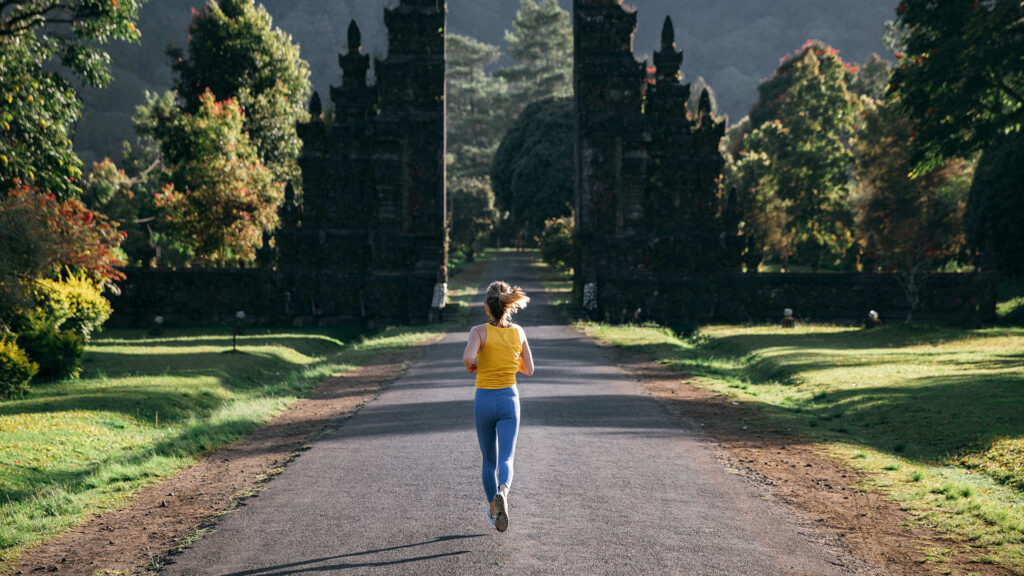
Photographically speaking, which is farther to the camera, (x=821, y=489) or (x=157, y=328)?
(x=157, y=328)

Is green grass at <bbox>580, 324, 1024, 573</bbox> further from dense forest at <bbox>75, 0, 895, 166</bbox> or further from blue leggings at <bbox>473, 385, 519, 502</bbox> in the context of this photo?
dense forest at <bbox>75, 0, 895, 166</bbox>

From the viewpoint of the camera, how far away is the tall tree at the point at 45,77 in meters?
16.9

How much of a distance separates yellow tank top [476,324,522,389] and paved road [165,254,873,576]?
131 cm

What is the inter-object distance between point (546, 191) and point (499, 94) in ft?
151

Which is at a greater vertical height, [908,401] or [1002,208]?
[1002,208]

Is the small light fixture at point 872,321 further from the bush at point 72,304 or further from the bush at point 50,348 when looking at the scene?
the bush at point 50,348

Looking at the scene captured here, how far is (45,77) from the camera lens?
703 inches

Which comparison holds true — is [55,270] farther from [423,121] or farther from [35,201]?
[423,121]

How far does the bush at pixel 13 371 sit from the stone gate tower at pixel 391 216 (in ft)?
58.8

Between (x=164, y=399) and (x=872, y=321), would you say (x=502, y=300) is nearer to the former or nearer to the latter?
(x=164, y=399)

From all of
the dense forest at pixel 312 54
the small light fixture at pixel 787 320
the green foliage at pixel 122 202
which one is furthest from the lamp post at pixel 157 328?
the dense forest at pixel 312 54

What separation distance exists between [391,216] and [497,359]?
88.9 ft

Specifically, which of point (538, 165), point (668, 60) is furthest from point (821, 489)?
point (538, 165)

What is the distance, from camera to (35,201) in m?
19.1
